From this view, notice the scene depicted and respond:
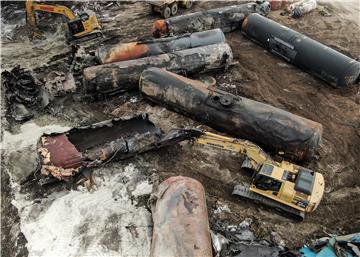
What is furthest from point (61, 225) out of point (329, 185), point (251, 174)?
point (329, 185)

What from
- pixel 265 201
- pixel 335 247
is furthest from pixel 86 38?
pixel 335 247

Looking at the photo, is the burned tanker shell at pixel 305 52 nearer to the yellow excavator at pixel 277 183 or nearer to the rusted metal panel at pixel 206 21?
the rusted metal panel at pixel 206 21

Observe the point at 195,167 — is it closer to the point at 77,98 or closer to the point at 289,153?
the point at 289,153

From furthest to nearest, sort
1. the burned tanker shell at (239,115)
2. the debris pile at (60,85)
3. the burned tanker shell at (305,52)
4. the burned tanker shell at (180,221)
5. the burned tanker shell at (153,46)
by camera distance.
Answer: the burned tanker shell at (153,46), the burned tanker shell at (305,52), the debris pile at (60,85), the burned tanker shell at (239,115), the burned tanker shell at (180,221)

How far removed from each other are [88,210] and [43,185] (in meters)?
1.61

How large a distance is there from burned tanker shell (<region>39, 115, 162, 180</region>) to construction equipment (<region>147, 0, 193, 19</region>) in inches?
373

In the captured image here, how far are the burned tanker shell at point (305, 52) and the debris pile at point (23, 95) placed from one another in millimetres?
9759

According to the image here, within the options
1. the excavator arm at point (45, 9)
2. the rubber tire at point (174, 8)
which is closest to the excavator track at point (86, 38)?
the excavator arm at point (45, 9)

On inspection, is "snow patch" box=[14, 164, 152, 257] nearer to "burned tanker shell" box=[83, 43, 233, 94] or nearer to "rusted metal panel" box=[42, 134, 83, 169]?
"rusted metal panel" box=[42, 134, 83, 169]

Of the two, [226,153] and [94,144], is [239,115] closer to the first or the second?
[226,153]

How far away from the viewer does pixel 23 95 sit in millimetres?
13602

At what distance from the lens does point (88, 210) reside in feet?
33.2

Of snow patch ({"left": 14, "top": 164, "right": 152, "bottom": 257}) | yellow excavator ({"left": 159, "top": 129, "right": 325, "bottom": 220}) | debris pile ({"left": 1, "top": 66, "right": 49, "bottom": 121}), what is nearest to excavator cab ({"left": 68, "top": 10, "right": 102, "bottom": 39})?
debris pile ({"left": 1, "top": 66, "right": 49, "bottom": 121})

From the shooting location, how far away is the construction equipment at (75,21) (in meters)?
17.1
